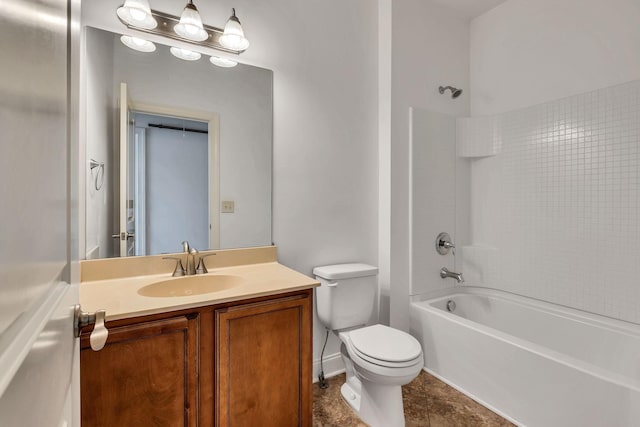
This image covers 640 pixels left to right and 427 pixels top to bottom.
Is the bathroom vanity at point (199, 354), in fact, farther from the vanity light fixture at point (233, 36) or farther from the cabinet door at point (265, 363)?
the vanity light fixture at point (233, 36)

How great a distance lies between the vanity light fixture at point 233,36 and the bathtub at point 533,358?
80.7 inches

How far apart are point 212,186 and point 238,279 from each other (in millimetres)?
568

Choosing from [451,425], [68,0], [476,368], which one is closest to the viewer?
[68,0]

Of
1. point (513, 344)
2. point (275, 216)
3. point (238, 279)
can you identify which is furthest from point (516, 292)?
point (238, 279)

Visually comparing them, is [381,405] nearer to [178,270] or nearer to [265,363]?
[265,363]

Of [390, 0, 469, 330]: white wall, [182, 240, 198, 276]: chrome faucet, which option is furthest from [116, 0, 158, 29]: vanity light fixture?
[390, 0, 469, 330]: white wall

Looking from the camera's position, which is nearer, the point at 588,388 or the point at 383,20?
Result: the point at 588,388

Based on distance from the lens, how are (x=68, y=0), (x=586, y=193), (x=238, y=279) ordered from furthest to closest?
(x=586, y=193)
(x=238, y=279)
(x=68, y=0)

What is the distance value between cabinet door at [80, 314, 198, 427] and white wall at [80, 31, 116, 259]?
580mm

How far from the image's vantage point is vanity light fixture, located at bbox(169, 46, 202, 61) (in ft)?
5.24

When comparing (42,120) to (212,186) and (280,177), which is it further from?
(280,177)

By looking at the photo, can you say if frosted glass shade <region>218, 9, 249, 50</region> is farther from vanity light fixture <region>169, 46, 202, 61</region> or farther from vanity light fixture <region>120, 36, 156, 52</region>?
vanity light fixture <region>120, 36, 156, 52</region>

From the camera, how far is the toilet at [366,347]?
150 cm

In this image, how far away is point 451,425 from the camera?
1661 mm
